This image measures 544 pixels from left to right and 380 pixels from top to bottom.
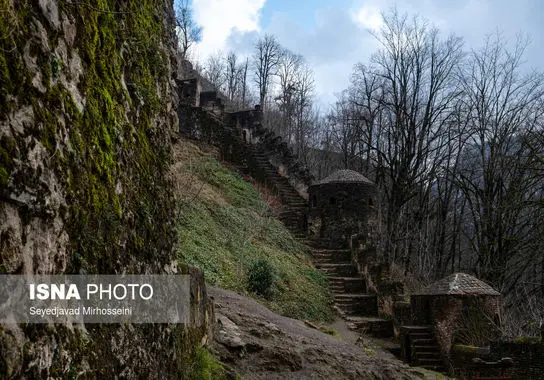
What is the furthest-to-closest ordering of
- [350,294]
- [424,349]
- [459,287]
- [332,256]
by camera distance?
[332,256] < [350,294] < [459,287] < [424,349]

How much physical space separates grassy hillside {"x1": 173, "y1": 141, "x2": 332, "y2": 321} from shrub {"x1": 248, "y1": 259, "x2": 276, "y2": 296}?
0.15 meters

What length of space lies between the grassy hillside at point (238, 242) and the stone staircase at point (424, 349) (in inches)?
116

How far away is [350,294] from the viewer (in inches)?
758

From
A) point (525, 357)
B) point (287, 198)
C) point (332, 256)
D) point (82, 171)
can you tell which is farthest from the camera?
point (287, 198)

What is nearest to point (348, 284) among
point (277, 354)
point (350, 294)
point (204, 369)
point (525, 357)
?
point (350, 294)

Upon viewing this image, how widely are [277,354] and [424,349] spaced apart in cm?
1090

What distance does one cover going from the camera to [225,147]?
29.8m

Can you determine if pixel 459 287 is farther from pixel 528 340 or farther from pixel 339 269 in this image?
pixel 339 269

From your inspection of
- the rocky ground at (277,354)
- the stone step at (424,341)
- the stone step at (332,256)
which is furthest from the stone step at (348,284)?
the rocky ground at (277,354)

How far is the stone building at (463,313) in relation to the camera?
52.7 feet

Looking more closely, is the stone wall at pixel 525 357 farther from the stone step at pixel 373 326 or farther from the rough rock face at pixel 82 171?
the rough rock face at pixel 82 171

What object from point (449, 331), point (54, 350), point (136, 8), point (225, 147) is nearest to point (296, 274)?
point (449, 331)

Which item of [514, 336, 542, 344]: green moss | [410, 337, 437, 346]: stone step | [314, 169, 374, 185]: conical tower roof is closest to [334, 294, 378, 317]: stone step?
[410, 337, 437, 346]: stone step

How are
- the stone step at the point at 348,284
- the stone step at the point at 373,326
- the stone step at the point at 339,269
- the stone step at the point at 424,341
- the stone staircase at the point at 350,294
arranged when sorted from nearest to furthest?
the stone step at the point at 424,341
the stone step at the point at 373,326
the stone staircase at the point at 350,294
the stone step at the point at 348,284
the stone step at the point at 339,269
